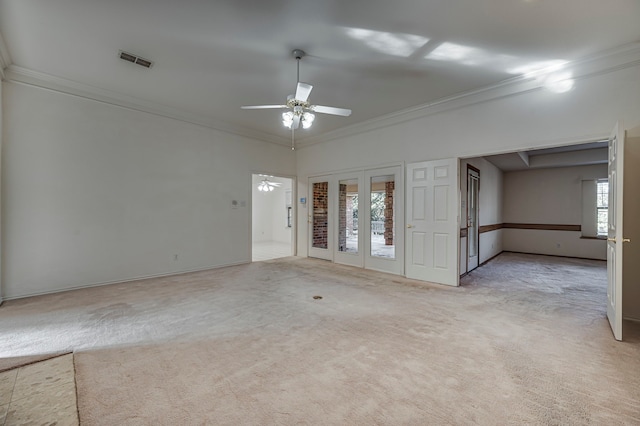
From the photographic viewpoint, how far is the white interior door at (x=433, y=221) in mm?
4496

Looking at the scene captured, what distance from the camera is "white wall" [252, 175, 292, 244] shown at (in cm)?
1059

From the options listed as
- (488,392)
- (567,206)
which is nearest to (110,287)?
(488,392)

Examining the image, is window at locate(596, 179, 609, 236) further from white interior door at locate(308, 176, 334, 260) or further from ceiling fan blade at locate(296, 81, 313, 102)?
ceiling fan blade at locate(296, 81, 313, 102)

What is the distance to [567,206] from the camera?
7.45 metres

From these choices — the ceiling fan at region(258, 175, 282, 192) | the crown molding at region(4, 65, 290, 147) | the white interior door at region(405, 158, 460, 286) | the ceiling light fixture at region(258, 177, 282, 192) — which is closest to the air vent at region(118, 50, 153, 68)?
the crown molding at region(4, 65, 290, 147)

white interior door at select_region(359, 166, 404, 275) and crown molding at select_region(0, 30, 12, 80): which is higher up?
crown molding at select_region(0, 30, 12, 80)

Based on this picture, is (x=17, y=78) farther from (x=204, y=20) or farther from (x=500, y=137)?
(x=500, y=137)

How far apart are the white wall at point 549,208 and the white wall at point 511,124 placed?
5.25m

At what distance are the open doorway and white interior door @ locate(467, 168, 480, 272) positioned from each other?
20.1ft

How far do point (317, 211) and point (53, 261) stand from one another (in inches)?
192

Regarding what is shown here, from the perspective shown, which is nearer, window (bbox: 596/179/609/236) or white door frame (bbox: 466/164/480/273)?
white door frame (bbox: 466/164/480/273)

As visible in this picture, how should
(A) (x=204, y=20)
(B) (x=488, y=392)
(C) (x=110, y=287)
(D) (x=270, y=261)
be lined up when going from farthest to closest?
(D) (x=270, y=261) < (C) (x=110, y=287) < (A) (x=204, y=20) < (B) (x=488, y=392)

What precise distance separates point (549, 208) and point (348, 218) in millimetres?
5987

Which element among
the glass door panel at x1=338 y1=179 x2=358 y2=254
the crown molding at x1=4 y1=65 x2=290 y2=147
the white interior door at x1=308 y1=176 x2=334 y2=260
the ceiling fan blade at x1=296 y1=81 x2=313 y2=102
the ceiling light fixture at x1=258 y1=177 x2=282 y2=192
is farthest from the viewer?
the ceiling light fixture at x1=258 y1=177 x2=282 y2=192
